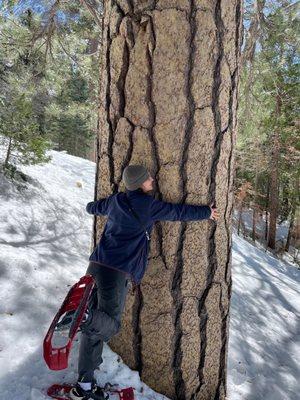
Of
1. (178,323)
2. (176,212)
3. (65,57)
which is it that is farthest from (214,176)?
(65,57)

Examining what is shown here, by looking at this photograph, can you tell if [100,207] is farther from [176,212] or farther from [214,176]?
[214,176]

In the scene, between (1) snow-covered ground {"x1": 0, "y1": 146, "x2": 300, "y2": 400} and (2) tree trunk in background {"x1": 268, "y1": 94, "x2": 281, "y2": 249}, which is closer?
(1) snow-covered ground {"x1": 0, "y1": 146, "x2": 300, "y2": 400}

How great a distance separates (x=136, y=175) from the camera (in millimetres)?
2275

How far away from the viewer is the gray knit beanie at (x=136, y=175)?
227 centimetres

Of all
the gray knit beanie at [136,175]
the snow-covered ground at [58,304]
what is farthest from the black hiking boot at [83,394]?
→ the gray knit beanie at [136,175]

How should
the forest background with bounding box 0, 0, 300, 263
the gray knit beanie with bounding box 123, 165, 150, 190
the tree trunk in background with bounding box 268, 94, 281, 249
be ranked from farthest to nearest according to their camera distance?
the tree trunk in background with bounding box 268, 94, 281, 249 < the forest background with bounding box 0, 0, 300, 263 < the gray knit beanie with bounding box 123, 165, 150, 190

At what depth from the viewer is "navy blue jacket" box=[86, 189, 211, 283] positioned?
230cm

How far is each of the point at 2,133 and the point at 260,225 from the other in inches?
832

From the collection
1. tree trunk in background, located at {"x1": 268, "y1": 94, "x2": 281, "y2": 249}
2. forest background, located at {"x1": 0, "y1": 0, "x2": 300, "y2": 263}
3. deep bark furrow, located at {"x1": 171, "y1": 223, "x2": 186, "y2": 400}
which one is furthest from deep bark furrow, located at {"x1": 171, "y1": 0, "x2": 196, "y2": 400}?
tree trunk in background, located at {"x1": 268, "y1": 94, "x2": 281, "y2": 249}

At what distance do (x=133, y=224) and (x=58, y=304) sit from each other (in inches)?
45.9

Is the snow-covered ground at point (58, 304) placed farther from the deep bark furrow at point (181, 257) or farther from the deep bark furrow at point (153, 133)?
the deep bark furrow at point (153, 133)

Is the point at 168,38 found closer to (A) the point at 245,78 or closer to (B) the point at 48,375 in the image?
(B) the point at 48,375

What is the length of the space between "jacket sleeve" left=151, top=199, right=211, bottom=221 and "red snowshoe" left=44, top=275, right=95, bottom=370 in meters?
0.60

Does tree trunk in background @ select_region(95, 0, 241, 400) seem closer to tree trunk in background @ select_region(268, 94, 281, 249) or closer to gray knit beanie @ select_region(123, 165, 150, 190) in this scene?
gray knit beanie @ select_region(123, 165, 150, 190)
